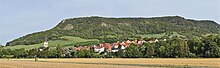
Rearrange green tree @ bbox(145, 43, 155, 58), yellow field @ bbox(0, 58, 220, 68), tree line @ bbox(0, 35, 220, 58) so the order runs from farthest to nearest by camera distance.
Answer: green tree @ bbox(145, 43, 155, 58) < tree line @ bbox(0, 35, 220, 58) < yellow field @ bbox(0, 58, 220, 68)

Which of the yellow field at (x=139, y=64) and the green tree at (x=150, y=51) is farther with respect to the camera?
the green tree at (x=150, y=51)

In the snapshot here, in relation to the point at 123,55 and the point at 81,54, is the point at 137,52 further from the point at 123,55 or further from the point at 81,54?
the point at 81,54

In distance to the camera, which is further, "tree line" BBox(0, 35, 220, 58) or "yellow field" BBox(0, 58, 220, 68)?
"tree line" BBox(0, 35, 220, 58)

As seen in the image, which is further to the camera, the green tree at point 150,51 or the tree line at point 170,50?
the green tree at point 150,51

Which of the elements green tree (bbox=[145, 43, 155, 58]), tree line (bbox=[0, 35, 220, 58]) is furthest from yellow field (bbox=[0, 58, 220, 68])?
green tree (bbox=[145, 43, 155, 58])

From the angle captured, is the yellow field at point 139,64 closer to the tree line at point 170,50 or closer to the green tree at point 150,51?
the tree line at point 170,50

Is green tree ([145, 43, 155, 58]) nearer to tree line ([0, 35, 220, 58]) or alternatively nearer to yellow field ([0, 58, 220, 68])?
tree line ([0, 35, 220, 58])

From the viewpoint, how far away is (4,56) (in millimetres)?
160625

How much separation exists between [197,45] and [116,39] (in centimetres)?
10445

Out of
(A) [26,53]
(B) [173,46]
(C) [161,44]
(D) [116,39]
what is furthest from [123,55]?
(D) [116,39]

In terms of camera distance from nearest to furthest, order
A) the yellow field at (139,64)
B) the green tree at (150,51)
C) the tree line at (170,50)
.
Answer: the yellow field at (139,64) → the tree line at (170,50) → the green tree at (150,51)

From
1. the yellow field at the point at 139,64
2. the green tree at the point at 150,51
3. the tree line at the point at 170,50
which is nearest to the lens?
the yellow field at the point at 139,64

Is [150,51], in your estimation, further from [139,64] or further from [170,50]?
[139,64]

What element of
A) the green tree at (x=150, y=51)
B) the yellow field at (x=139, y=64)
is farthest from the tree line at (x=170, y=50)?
the yellow field at (x=139, y=64)
